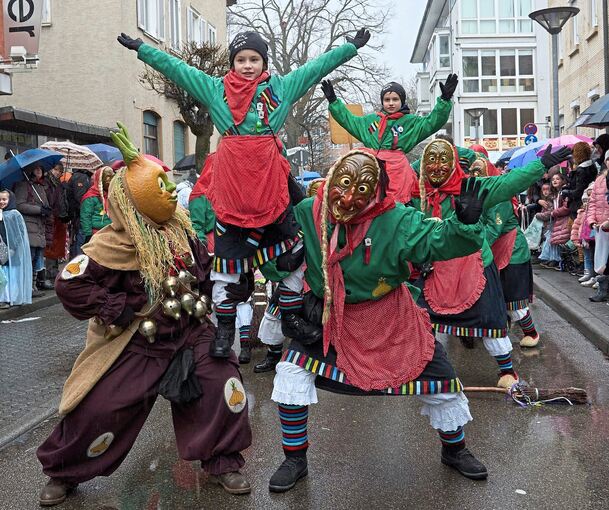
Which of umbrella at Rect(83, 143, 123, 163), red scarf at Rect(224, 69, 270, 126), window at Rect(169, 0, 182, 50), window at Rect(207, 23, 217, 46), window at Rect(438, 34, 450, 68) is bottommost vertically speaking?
red scarf at Rect(224, 69, 270, 126)

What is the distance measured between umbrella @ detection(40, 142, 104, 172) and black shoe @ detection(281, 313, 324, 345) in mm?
9543

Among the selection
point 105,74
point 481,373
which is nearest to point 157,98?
point 105,74

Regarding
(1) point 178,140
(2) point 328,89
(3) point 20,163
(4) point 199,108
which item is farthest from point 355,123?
(1) point 178,140

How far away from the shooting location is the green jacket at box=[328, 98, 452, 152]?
6.39 meters

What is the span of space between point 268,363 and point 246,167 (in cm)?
246

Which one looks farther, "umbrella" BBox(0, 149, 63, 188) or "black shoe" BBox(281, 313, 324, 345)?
"umbrella" BBox(0, 149, 63, 188)

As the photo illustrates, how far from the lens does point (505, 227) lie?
6.64 meters

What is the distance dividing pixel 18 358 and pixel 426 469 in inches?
184

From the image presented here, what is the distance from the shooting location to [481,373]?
6.11 meters

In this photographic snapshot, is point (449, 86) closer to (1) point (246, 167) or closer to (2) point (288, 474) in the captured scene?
(1) point (246, 167)

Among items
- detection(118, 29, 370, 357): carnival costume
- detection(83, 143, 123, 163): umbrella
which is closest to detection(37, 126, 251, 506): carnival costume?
detection(118, 29, 370, 357): carnival costume

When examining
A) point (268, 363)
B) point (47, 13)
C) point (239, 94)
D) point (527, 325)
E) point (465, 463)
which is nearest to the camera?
point (465, 463)

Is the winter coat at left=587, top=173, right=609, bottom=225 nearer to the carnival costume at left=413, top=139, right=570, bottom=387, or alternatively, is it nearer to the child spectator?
the carnival costume at left=413, top=139, right=570, bottom=387

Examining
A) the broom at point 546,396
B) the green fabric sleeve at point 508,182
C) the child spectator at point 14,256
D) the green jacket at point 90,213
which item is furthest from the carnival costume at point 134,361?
the green jacket at point 90,213
